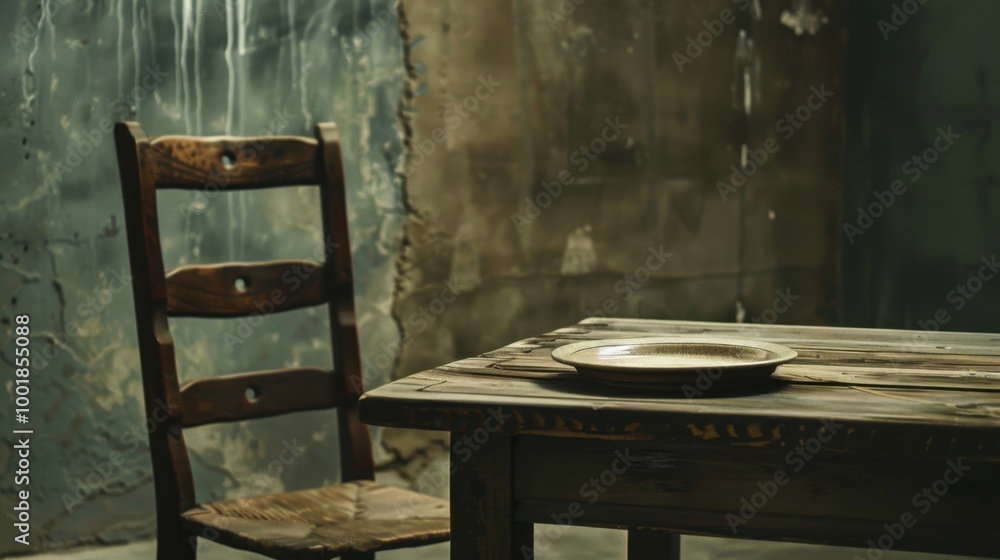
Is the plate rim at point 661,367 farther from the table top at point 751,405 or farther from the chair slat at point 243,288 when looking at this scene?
the chair slat at point 243,288

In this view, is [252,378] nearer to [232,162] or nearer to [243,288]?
[243,288]

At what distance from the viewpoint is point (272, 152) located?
1.94 metres

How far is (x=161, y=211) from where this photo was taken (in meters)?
2.85

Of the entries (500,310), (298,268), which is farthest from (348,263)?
(500,310)

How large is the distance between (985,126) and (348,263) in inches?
86.1

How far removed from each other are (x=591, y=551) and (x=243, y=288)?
1459mm

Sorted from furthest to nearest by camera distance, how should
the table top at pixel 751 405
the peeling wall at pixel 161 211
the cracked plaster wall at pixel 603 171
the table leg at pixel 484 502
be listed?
the cracked plaster wall at pixel 603 171 → the peeling wall at pixel 161 211 → the table leg at pixel 484 502 → the table top at pixel 751 405

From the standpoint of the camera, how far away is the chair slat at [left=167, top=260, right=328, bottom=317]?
5.90 ft

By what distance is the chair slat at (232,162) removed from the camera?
1806mm

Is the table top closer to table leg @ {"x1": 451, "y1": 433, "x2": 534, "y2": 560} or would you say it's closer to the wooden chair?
table leg @ {"x1": 451, "y1": 433, "x2": 534, "y2": 560}

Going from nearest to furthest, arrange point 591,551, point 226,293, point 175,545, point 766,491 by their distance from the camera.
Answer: point 766,491 < point 175,545 < point 226,293 < point 591,551

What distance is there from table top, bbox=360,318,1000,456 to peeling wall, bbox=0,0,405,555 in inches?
64.0

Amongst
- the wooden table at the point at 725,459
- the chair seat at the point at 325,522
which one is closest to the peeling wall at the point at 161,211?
the chair seat at the point at 325,522

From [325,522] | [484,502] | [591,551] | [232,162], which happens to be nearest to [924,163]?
[591,551]
